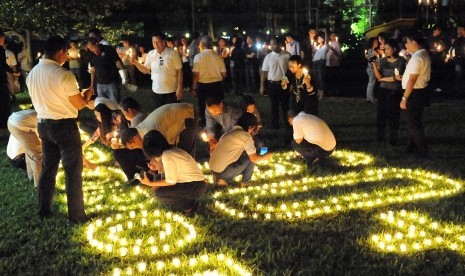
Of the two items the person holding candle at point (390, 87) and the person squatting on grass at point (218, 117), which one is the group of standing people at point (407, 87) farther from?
the person squatting on grass at point (218, 117)

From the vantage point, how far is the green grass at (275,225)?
16.3 feet

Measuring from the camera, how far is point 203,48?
10.6 meters

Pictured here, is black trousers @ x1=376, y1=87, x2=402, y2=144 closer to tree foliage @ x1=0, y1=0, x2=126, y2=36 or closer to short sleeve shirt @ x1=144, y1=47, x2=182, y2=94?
short sleeve shirt @ x1=144, y1=47, x2=182, y2=94

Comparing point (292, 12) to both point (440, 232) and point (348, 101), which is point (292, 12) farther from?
point (440, 232)

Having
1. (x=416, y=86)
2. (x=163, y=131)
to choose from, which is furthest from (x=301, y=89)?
(x=163, y=131)

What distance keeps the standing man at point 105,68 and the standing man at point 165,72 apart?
5.43 feet

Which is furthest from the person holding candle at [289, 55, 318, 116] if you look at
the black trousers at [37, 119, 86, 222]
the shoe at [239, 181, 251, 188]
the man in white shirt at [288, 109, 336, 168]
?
the black trousers at [37, 119, 86, 222]

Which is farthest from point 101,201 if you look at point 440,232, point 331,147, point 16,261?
point 440,232

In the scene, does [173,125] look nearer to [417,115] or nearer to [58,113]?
[58,113]

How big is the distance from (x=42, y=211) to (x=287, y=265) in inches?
115

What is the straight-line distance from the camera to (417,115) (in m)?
8.28

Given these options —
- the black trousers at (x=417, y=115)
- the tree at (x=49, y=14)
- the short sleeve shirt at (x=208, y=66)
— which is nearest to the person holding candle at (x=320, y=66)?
the short sleeve shirt at (x=208, y=66)

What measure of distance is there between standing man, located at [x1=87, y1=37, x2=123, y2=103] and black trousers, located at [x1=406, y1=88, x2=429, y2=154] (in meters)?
5.57

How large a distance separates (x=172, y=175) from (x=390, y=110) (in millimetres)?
4687
